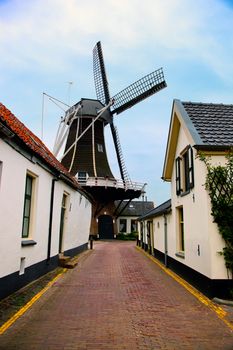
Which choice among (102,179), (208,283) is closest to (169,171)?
(208,283)

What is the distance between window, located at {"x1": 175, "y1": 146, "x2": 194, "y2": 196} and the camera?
912 centimetres

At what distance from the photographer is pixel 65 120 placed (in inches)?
1220

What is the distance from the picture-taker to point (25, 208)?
27.2ft

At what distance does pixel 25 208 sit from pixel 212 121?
239 inches

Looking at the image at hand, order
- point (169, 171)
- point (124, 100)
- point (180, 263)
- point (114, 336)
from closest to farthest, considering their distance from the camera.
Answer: point (114, 336) → point (180, 263) → point (169, 171) → point (124, 100)

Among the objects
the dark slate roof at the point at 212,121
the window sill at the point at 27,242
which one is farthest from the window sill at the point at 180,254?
the window sill at the point at 27,242

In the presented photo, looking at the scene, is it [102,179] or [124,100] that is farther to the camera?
[124,100]

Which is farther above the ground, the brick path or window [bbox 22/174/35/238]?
window [bbox 22/174/35/238]

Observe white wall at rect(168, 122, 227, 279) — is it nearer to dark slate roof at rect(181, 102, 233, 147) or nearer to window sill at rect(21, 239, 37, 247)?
dark slate roof at rect(181, 102, 233, 147)

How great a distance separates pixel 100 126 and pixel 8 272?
29235 mm

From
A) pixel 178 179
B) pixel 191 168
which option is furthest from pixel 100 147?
pixel 191 168

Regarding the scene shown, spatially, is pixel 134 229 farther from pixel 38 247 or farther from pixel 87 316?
pixel 87 316

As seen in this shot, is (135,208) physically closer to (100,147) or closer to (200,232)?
(100,147)

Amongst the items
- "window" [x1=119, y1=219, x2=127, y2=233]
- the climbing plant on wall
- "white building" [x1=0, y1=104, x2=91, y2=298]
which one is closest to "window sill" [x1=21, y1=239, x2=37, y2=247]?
"white building" [x1=0, y1=104, x2=91, y2=298]
